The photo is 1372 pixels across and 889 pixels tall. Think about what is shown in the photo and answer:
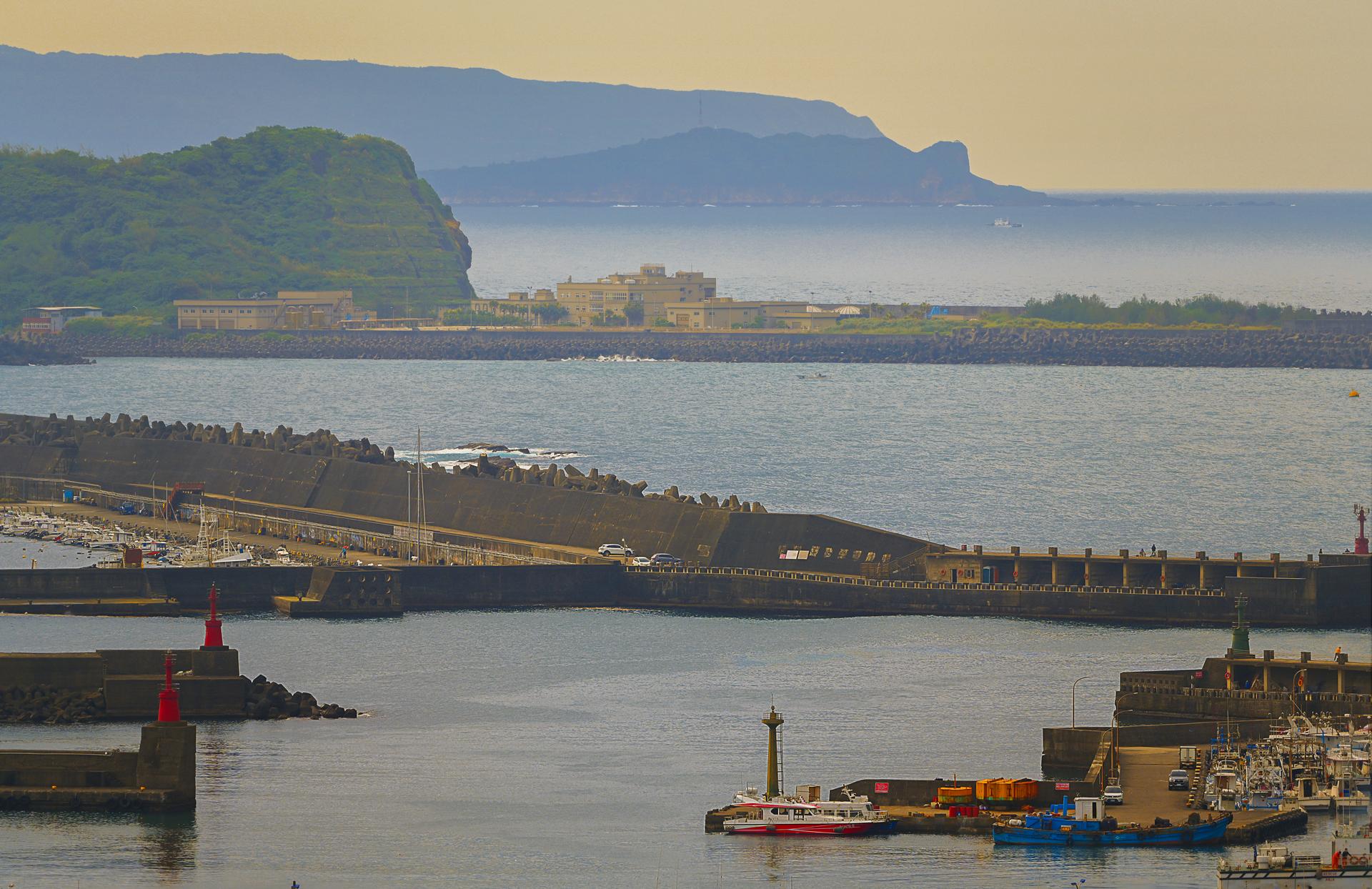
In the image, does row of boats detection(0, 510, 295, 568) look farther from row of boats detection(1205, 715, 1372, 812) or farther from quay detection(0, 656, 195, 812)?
row of boats detection(1205, 715, 1372, 812)

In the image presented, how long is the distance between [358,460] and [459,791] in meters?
47.1

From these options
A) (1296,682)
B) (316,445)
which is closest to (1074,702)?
(1296,682)

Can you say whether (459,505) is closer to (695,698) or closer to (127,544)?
(127,544)

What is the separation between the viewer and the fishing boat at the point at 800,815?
43438mm

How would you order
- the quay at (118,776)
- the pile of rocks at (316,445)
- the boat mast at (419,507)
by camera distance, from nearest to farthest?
the quay at (118,776) → the boat mast at (419,507) → the pile of rocks at (316,445)

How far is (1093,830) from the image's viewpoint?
137 feet

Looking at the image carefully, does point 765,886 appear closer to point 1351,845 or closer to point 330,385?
point 1351,845

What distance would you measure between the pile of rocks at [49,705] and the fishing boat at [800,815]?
14.9 meters

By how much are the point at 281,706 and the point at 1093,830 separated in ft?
62.6

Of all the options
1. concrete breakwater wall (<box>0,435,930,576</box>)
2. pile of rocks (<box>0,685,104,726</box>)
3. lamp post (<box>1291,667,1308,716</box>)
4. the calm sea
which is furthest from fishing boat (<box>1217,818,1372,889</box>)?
concrete breakwater wall (<box>0,435,930,576</box>)

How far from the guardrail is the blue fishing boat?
94.3 feet

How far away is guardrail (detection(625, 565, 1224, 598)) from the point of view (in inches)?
2800

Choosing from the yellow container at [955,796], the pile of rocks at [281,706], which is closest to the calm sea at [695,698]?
the pile of rocks at [281,706]

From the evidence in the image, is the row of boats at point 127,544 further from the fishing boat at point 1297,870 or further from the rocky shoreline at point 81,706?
the fishing boat at point 1297,870
